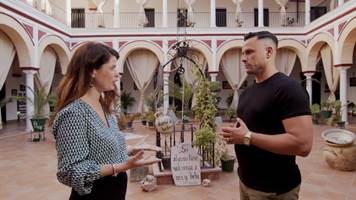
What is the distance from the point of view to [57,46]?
1420cm

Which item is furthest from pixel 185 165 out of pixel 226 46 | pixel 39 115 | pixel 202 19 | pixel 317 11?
Result: pixel 317 11

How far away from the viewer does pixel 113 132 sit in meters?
1.66

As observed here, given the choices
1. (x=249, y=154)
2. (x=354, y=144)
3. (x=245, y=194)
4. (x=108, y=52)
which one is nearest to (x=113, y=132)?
(x=108, y=52)

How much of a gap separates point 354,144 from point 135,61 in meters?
12.8

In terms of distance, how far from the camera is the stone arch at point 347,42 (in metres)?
11.5

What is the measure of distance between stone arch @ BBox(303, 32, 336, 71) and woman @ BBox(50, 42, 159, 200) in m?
13.7

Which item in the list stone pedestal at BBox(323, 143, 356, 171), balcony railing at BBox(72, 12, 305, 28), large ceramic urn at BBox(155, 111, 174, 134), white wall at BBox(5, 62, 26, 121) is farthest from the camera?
balcony railing at BBox(72, 12, 305, 28)

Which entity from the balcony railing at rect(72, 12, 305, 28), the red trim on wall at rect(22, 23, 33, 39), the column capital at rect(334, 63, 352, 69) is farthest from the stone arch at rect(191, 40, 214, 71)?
the red trim on wall at rect(22, 23, 33, 39)

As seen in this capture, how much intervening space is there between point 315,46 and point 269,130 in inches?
581

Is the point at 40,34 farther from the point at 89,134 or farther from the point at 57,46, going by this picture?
the point at 89,134

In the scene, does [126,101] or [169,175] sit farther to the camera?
[126,101]

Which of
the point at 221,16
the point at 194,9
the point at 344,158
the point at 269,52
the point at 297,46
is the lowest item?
the point at 344,158

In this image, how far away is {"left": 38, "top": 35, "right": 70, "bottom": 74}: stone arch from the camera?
1248 cm

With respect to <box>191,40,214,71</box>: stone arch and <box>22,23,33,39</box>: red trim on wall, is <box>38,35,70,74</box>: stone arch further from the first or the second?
<box>191,40,214,71</box>: stone arch
